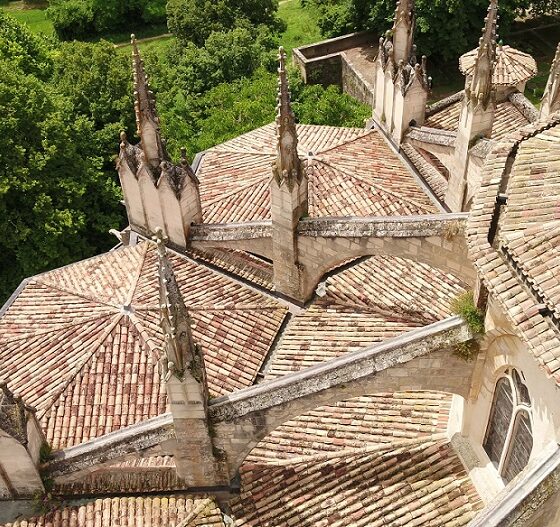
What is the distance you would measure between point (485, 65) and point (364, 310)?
25.0ft

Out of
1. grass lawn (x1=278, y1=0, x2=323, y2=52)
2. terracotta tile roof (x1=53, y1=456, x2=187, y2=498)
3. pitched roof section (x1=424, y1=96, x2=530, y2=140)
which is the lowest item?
terracotta tile roof (x1=53, y1=456, x2=187, y2=498)

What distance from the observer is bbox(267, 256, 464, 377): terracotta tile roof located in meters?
19.2

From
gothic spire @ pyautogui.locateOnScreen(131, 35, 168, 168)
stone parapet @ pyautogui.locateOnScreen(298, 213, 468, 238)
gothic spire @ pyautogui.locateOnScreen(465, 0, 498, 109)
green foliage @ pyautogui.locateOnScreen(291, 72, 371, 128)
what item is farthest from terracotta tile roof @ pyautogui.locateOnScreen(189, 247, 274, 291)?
green foliage @ pyautogui.locateOnScreen(291, 72, 371, 128)

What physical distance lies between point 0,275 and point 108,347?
47.3 feet

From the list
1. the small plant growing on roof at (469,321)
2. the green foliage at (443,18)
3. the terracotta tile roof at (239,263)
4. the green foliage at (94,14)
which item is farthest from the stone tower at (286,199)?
the green foliage at (94,14)

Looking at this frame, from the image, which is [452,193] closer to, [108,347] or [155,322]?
[155,322]

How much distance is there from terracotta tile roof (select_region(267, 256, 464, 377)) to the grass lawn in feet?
113

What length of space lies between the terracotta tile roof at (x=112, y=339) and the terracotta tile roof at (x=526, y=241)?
8205 mm

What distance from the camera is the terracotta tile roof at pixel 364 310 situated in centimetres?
1916

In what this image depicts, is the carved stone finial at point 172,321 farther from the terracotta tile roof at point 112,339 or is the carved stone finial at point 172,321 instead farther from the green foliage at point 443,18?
the green foliage at point 443,18

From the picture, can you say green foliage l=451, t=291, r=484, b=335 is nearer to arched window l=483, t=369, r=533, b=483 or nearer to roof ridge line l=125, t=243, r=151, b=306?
arched window l=483, t=369, r=533, b=483

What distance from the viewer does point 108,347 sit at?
61.3ft

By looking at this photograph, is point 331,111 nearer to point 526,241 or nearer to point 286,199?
point 286,199

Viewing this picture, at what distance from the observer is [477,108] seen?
67.2ft
